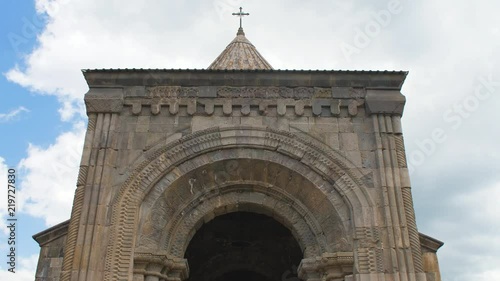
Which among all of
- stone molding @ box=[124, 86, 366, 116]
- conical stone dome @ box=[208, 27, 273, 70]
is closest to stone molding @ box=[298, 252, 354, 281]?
stone molding @ box=[124, 86, 366, 116]

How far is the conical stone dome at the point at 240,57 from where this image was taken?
14.1 m

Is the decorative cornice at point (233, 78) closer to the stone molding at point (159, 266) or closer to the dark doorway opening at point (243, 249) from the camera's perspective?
the stone molding at point (159, 266)

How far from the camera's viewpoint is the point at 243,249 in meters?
13.4

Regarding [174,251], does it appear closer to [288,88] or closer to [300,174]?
[300,174]

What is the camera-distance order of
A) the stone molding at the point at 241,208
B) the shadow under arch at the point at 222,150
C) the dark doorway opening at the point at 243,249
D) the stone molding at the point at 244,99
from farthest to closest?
the dark doorway opening at the point at 243,249 < the stone molding at the point at 244,99 < the stone molding at the point at 241,208 < the shadow under arch at the point at 222,150

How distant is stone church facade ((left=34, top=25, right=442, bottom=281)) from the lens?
7879 mm

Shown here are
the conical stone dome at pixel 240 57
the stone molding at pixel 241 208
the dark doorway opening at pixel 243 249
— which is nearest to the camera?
the stone molding at pixel 241 208

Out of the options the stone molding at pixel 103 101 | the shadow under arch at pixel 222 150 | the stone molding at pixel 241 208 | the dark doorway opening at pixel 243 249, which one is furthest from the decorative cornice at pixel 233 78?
the dark doorway opening at pixel 243 249

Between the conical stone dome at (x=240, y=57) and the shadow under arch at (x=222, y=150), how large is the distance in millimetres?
5316

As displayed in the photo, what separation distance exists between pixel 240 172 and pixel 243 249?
16.6ft

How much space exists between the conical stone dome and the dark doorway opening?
4441mm

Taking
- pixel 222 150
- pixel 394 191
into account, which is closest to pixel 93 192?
pixel 222 150

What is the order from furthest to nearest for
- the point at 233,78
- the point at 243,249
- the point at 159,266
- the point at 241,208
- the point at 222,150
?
1. the point at 243,249
2. the point at 233,78
3. the point at 241,208
4. the point at 222,150
5. the point at 159,266

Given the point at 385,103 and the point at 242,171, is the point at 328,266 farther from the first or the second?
the point at 385,103
